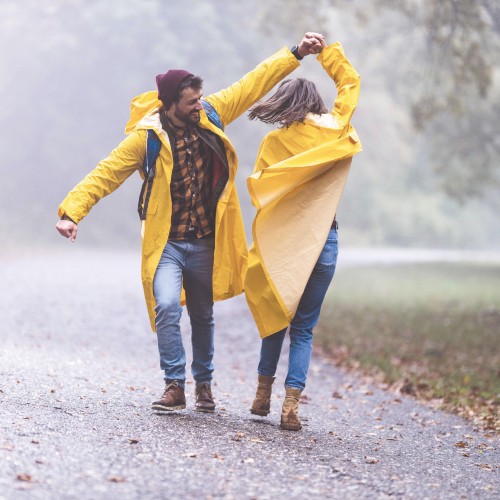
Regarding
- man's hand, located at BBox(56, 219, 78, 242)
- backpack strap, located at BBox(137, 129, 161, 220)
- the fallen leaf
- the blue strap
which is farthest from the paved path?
the blue strap

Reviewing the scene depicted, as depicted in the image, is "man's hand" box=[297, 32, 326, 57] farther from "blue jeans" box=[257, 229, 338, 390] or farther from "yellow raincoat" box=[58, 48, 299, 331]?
"blue jeans" box=[257, 229, 338, 390]

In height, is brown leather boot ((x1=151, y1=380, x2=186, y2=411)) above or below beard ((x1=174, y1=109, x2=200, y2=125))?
below

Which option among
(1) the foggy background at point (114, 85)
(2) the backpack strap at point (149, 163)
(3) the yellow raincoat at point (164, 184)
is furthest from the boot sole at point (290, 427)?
(1) the foggy background at point (114, 85)

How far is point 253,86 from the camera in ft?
19.7

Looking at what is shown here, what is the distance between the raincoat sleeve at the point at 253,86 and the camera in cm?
598

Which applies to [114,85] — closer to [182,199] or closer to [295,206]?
[182,199]

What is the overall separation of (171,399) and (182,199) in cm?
135

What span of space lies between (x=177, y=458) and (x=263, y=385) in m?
1.45

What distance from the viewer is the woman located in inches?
223

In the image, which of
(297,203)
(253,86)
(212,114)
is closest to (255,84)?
(253,86)

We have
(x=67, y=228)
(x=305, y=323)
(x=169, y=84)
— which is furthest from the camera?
(x=305, y=323)

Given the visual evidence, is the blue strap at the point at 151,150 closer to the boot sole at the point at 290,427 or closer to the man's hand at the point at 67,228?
the man's hand at the point at 67,228

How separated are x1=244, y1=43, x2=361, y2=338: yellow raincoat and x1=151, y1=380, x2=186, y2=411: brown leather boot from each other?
2.31ft

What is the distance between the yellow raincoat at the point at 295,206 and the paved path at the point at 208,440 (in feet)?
3.12
